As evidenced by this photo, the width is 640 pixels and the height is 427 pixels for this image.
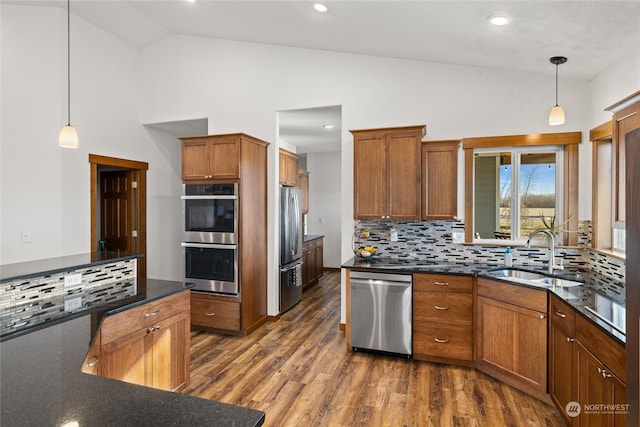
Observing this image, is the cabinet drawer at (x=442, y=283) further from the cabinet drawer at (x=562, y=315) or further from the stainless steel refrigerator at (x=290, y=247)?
the stainless steel refrigerator at (x=290, y=247)

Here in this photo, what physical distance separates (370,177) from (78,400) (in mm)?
3158

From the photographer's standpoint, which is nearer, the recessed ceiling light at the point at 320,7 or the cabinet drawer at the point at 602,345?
the cabinet drawer at the point at 602,345

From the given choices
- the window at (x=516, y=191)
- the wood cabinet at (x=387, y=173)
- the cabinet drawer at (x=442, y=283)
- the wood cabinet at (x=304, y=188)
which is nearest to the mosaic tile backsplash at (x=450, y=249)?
the window at (x=516, y=191)

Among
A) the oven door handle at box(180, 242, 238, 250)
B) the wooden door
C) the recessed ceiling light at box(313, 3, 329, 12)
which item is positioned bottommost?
the oven door handle at box(180, 242, 238, 250)

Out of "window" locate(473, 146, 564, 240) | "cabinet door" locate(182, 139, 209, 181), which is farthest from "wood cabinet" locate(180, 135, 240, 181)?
"window" locate(473, 146, 564, 240)

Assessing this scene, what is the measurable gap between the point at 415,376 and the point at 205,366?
6.22 feet

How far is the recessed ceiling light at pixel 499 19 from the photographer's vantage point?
2401 mm

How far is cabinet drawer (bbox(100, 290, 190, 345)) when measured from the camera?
208 cm

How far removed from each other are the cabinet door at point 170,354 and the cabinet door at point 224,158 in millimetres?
1754

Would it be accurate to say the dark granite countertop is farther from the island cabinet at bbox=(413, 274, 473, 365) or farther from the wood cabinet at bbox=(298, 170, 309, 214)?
the wood cabinet at bbox=(298, 170, 309, 214)

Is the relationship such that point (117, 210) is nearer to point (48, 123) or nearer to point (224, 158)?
point (48, 123)

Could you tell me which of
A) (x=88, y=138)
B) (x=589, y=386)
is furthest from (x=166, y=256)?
(x=589, y=386)

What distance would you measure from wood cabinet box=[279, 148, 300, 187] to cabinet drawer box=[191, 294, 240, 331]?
174 cm

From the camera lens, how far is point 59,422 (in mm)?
965
